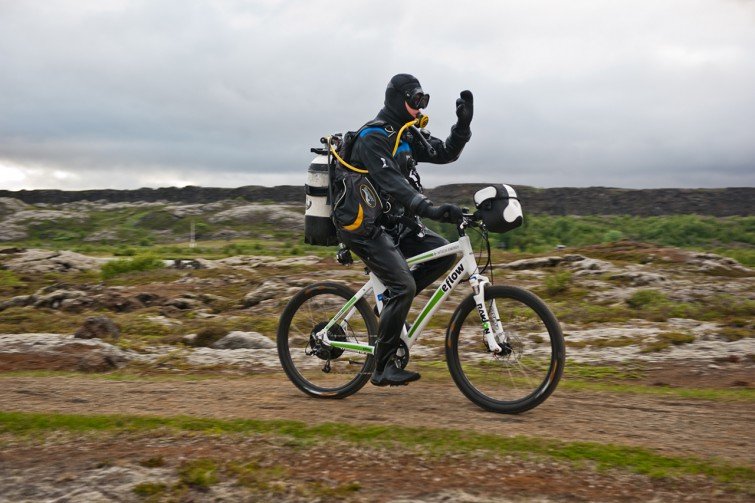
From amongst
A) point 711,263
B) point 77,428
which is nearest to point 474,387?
point 77,428

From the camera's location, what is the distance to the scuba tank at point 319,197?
298 inches

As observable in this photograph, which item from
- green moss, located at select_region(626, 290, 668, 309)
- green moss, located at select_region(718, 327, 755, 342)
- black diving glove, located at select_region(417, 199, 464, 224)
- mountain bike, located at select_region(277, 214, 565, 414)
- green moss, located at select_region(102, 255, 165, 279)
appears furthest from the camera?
green moss, located at select_region(102, 255, 165, 279)

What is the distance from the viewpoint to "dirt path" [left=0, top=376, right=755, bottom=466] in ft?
21.0

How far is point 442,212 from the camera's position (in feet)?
22.2

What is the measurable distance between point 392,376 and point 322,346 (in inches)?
42.0

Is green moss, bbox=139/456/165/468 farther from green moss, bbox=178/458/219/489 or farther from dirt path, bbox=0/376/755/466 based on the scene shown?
dirt path, bbox=0/376/755/466

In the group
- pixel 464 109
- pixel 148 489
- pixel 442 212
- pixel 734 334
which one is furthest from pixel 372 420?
pixel 734 334

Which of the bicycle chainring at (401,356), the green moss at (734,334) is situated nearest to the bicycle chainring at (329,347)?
the bicycle chainring at (401,356)

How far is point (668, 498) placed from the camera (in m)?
5.12

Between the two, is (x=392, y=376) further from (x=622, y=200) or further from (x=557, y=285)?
(x=622, y=200)

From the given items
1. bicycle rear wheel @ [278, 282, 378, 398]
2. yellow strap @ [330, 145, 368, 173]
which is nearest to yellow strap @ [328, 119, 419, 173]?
yellow strap @ [330, 145, 368, 173]

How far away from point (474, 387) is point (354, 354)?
1.42 m

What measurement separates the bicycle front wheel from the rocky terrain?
24 centimetres

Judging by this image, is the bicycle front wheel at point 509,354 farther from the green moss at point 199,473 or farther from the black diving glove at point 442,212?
the green moss at point 199,473
